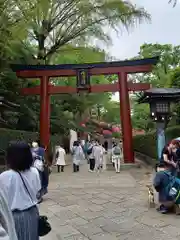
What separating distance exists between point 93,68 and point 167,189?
1203 cm

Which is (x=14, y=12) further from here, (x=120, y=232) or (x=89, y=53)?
(x=120, y=232)

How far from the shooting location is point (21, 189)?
10.8 ft

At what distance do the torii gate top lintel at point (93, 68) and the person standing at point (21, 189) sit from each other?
583 inches

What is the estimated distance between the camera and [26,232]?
3207mm

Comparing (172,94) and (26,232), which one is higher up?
(172,94)

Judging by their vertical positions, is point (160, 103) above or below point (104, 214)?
above

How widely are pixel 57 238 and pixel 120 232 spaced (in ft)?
3.52

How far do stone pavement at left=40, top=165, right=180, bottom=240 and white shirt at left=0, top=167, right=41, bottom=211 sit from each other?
2456 mm

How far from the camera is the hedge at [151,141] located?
55.3ft

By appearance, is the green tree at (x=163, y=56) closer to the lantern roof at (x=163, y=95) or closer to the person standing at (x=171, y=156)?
the lantern roof at (x=163, y=95)

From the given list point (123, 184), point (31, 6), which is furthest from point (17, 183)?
point (31, 6)

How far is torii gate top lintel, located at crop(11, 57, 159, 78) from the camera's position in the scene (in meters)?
17.6

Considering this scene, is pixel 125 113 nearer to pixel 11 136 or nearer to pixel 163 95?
pixel 163 95

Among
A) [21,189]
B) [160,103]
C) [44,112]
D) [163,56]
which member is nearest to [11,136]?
[44,112]
